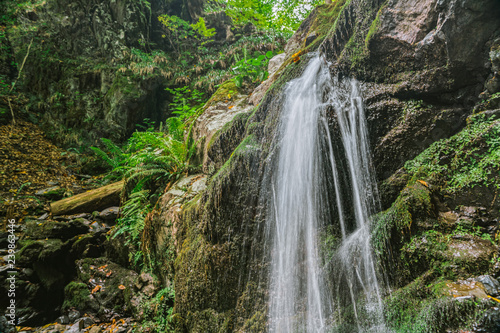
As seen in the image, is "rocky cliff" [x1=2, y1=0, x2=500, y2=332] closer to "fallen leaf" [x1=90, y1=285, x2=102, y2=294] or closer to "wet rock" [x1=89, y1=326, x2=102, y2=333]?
"fallen leaf" [x1=90, y1=285, x2=102, y2=294]

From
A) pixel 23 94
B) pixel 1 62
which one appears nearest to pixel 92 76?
pixel 23 94

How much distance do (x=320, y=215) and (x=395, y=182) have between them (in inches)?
34.6

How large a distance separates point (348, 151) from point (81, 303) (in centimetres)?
475

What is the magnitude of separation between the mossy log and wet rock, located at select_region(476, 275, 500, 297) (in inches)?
251

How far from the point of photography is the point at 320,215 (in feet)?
8.83

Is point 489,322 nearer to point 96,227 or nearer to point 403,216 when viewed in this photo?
point 403,216

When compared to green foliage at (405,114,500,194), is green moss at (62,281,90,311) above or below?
below

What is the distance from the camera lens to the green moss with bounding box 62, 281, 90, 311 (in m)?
3.75

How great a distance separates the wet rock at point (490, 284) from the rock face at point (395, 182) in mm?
46

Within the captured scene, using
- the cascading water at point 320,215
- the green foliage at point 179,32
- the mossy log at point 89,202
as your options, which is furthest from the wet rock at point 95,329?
the green foliage at point 179,32

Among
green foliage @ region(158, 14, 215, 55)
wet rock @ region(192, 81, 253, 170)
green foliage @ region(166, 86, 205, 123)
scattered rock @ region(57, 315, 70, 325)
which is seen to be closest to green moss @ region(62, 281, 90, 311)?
scattered rock @ region(57, 315, 70, 325)

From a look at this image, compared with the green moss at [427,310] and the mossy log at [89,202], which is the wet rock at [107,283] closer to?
the mossy log at [89,202]

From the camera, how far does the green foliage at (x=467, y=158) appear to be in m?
1.98

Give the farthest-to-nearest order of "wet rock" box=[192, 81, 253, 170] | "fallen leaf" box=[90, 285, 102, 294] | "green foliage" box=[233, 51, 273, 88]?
"green foliage" box=[233, 51, 273, 88] → "wet rock" box=[192, 81, 253, 170] → "fallen leaf" box=[90, 285, 102, 294]
